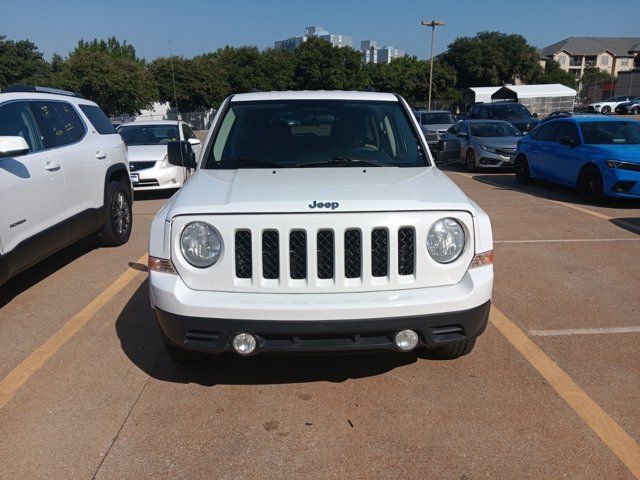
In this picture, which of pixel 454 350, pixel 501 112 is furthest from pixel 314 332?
pixel 501 112

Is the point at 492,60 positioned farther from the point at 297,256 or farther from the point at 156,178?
the point at 297,256

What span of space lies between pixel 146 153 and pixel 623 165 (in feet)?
27.4

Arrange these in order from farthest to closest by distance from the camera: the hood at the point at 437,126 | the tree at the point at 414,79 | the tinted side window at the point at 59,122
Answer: the tree at the point at 414,79, the hood at the point at 437,126, the tinted side window at the point at 59,122

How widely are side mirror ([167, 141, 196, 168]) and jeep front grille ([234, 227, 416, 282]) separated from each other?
188 centimetres

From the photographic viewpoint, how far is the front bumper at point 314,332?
2992mm

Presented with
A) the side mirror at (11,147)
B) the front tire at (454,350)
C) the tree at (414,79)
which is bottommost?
the front tire at (454,350)

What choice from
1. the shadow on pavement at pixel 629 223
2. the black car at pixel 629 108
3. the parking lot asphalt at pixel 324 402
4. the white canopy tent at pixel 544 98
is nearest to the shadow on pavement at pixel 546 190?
the shadow on pavement at pixel 629 223

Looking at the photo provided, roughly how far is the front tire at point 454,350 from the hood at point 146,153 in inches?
332

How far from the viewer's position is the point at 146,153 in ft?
36.7

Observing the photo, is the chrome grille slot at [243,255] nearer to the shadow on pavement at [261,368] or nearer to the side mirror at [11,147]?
the shadow on pavement at [261,368]

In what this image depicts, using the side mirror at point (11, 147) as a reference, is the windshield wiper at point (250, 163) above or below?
below

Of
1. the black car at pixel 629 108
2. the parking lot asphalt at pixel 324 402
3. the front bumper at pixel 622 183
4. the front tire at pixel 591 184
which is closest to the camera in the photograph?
the parking lot asphalt at pixel 324 402

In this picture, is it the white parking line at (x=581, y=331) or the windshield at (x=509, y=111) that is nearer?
the white parking line at (x=581, y=331)

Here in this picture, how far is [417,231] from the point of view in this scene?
309 cm
